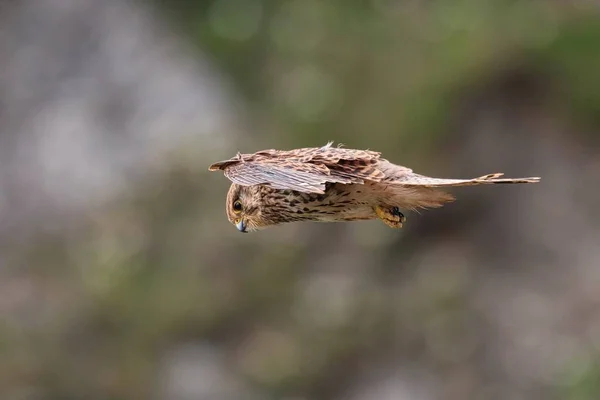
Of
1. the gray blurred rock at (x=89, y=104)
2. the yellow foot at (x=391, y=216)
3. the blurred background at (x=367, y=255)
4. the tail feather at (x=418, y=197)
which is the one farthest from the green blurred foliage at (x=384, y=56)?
the tail feather at (x=418, y=197)

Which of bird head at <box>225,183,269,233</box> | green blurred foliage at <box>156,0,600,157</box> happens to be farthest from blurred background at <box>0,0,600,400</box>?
bird head at <box>225,183,269,233</box>

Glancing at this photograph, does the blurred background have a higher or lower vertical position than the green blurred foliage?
lower

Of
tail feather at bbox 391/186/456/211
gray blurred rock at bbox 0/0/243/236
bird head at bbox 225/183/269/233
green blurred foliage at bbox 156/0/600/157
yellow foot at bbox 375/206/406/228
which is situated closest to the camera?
tail feather at bbox 391/186/456/211

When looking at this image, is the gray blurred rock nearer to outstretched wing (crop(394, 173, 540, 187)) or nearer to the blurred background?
the blurred background

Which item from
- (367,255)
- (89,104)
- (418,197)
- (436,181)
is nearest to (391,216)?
(418,197)

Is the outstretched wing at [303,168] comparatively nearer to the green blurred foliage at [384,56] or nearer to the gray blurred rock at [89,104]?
the green blurred foliage at [384,56]

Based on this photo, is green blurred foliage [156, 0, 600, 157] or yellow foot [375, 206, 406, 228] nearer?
yellow foot [375, 206, 406, 228]

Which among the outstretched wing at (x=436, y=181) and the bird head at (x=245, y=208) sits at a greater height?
the outstretched wing at (x=436, y=181)
